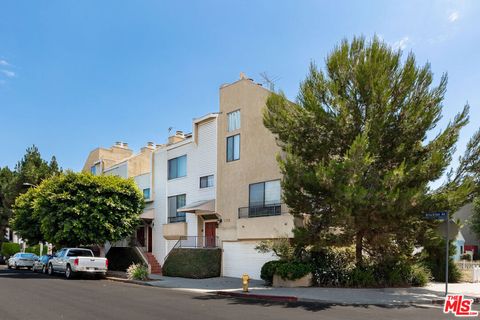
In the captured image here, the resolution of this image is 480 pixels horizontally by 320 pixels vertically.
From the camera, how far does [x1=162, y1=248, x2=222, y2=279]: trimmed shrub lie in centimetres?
2612

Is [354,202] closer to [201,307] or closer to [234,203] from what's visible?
[201,307]

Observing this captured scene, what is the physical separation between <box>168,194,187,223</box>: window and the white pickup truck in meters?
6.00

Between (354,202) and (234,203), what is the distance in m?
10.7

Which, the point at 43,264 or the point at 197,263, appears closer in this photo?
the point at 197,263

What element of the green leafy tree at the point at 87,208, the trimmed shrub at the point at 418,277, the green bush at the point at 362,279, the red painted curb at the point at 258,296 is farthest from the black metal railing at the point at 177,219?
the trimmed shrub at the point at 418,277

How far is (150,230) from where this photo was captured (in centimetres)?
3553

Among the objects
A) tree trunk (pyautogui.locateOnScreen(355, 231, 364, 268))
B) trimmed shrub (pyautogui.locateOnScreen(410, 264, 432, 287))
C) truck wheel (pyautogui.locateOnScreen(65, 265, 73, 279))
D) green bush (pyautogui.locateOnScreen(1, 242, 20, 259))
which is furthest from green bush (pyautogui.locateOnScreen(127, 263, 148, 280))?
green bush (pyautogui.locateOnScreen(1, 242, 20, 259))

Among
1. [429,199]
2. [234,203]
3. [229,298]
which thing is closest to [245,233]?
[234,203]

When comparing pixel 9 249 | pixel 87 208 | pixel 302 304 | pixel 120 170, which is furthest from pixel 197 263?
pixel 9 249

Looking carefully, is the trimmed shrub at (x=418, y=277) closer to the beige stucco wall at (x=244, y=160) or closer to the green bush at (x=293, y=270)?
the green bush at (x=293, y=270)

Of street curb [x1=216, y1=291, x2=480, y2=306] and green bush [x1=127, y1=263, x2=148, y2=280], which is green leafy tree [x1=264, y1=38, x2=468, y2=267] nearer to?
street curb [x1=216, y1=291, x2=480, y2=306]

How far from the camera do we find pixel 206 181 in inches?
1156

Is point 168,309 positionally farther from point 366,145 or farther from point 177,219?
point 177,219

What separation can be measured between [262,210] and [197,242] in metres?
5.95
